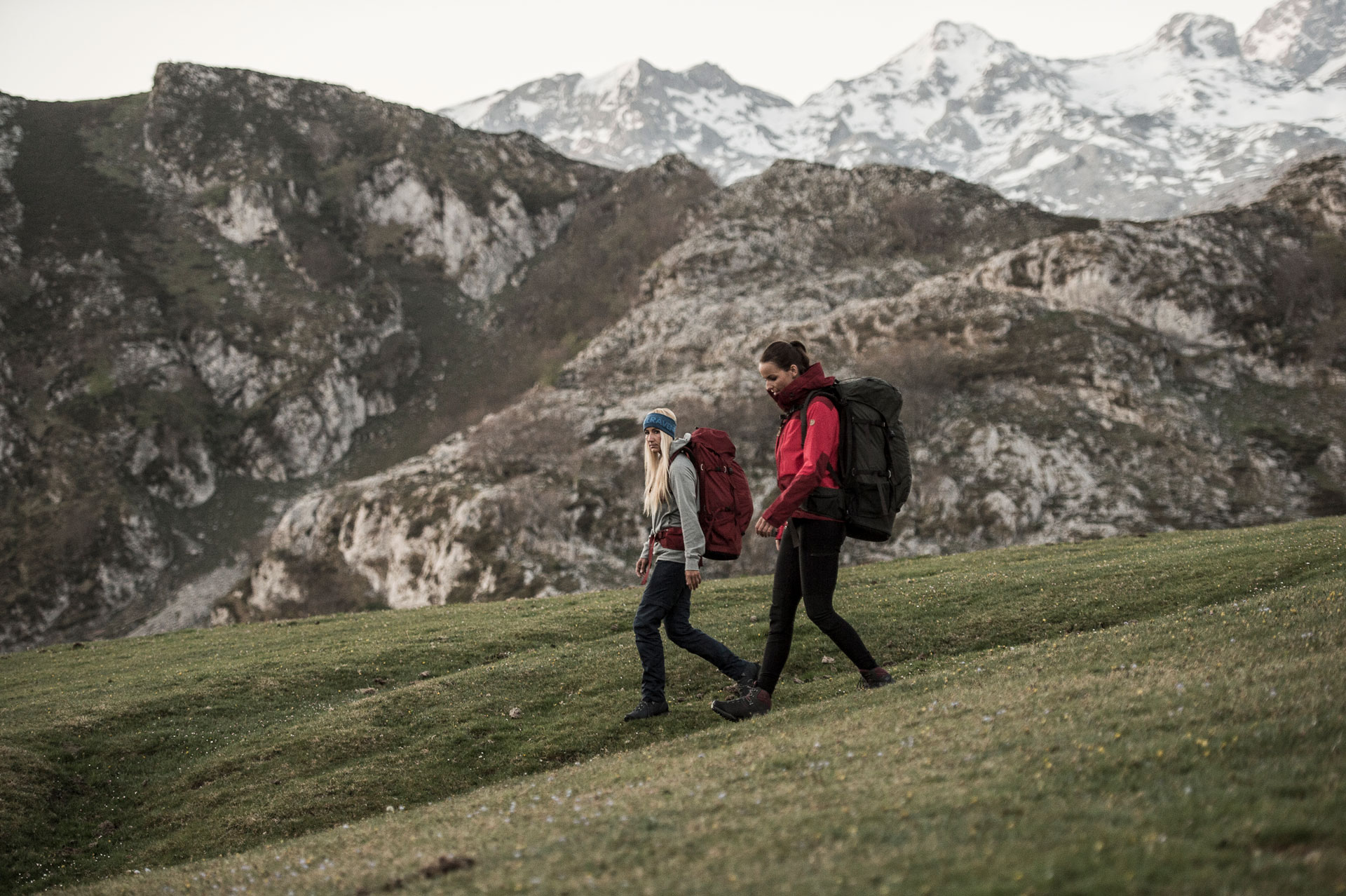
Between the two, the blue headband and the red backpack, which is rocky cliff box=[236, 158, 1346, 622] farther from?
the blue headband

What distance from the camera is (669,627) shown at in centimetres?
1272

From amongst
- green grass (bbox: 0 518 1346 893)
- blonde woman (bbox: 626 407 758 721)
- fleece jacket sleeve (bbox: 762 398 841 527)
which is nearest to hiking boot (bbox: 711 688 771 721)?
green grass (bbox: 0 518 1346 893)

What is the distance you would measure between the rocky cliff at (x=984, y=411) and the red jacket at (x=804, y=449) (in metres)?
50.4

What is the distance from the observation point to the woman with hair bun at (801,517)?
10992 mm

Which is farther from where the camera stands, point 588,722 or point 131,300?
point 131,300

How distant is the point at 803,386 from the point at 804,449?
880 millimetres

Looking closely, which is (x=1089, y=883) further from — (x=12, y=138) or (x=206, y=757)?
(x=12, y=138)

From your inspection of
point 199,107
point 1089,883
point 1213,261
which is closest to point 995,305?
point 1213,261

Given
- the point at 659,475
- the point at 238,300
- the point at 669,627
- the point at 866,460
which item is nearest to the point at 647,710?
the point at 669,627

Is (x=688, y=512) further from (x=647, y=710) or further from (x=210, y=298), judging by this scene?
(x=210, y=298)

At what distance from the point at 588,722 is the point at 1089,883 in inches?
389

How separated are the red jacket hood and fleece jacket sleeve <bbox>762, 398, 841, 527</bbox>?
0.77ft

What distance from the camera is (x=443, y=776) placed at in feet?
42.7

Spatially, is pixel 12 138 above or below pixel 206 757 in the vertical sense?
above
